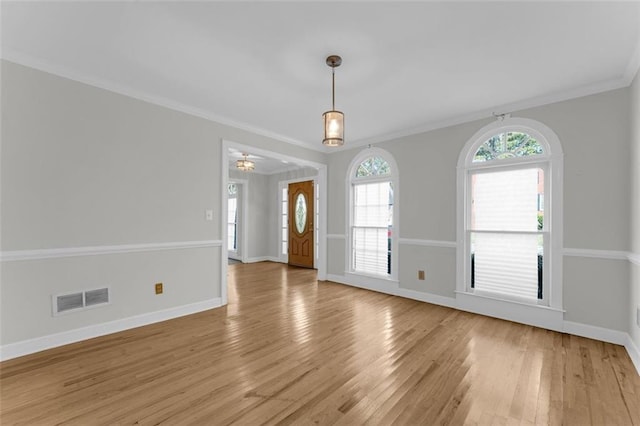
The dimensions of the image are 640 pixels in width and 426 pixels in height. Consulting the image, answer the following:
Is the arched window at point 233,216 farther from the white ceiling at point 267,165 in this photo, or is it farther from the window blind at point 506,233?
the window blind at point 506,233

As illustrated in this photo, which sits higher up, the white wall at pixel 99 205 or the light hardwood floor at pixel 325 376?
the white wall at pixel 99 205

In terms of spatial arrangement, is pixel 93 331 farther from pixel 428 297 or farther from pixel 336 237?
pixel 428 297

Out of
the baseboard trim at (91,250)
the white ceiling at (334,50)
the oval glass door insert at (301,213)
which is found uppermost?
the white ceiling at (334,50)

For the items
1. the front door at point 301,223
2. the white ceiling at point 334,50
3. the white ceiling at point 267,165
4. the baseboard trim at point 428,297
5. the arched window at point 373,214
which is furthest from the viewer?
the front door at point 301,223

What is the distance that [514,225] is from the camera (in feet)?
11.7

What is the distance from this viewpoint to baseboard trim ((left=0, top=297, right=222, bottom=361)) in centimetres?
249

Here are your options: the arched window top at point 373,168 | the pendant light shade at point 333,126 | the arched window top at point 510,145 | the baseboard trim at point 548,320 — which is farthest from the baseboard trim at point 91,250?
the arched window top at point 510,145

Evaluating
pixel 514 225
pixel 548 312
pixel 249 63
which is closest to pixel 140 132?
pixel 249 63

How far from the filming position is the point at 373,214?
5.09 metres

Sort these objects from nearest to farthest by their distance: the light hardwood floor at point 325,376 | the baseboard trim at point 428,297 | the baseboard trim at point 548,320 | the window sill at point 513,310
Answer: the light hardwood floor at point 325,376
the baseboard trim at point 548,320
the window sill at point 513,310
the baseboard trim at point 428,297

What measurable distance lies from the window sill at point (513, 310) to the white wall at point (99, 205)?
136 inches

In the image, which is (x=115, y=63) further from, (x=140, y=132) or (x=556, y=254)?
(x=556, y=254)

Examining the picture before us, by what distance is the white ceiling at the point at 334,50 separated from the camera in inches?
78.5

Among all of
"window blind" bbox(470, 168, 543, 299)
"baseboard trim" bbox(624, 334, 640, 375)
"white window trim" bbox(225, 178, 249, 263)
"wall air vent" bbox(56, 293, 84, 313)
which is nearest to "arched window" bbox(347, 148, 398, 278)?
"window blind" bbox(470, 168, 543, 299)
